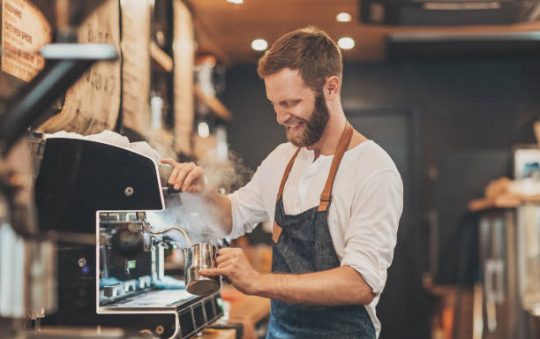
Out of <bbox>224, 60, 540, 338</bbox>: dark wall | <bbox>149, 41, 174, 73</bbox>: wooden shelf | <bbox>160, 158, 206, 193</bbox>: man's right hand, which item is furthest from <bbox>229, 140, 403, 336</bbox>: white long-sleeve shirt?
<bbox>224, 60, 540, 338</bbox>: dark wall

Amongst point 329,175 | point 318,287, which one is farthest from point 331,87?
point 318,287

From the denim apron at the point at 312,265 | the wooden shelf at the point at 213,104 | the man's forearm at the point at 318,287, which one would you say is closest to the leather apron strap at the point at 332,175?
the denim apron at the point at 312,265

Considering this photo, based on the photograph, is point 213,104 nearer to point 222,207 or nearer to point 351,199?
point 222,207

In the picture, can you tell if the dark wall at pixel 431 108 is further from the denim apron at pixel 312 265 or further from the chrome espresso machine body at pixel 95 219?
the chrome espresso machine body at pixel 95 219

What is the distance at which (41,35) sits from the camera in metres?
2.46

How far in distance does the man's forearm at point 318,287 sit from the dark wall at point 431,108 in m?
4.64

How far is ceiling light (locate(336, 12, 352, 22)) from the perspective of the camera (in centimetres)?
507

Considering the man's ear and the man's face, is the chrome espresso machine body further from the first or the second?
the man's ear

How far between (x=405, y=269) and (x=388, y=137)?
1071 millimetres

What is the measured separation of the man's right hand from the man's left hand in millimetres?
285

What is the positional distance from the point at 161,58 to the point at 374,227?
7.24ft

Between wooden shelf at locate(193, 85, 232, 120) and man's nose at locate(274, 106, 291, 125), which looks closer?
man's nose at locate(274, 106, 291, 125)

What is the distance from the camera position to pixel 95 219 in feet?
6.61

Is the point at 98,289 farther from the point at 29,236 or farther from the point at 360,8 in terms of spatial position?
the point at 360,8
